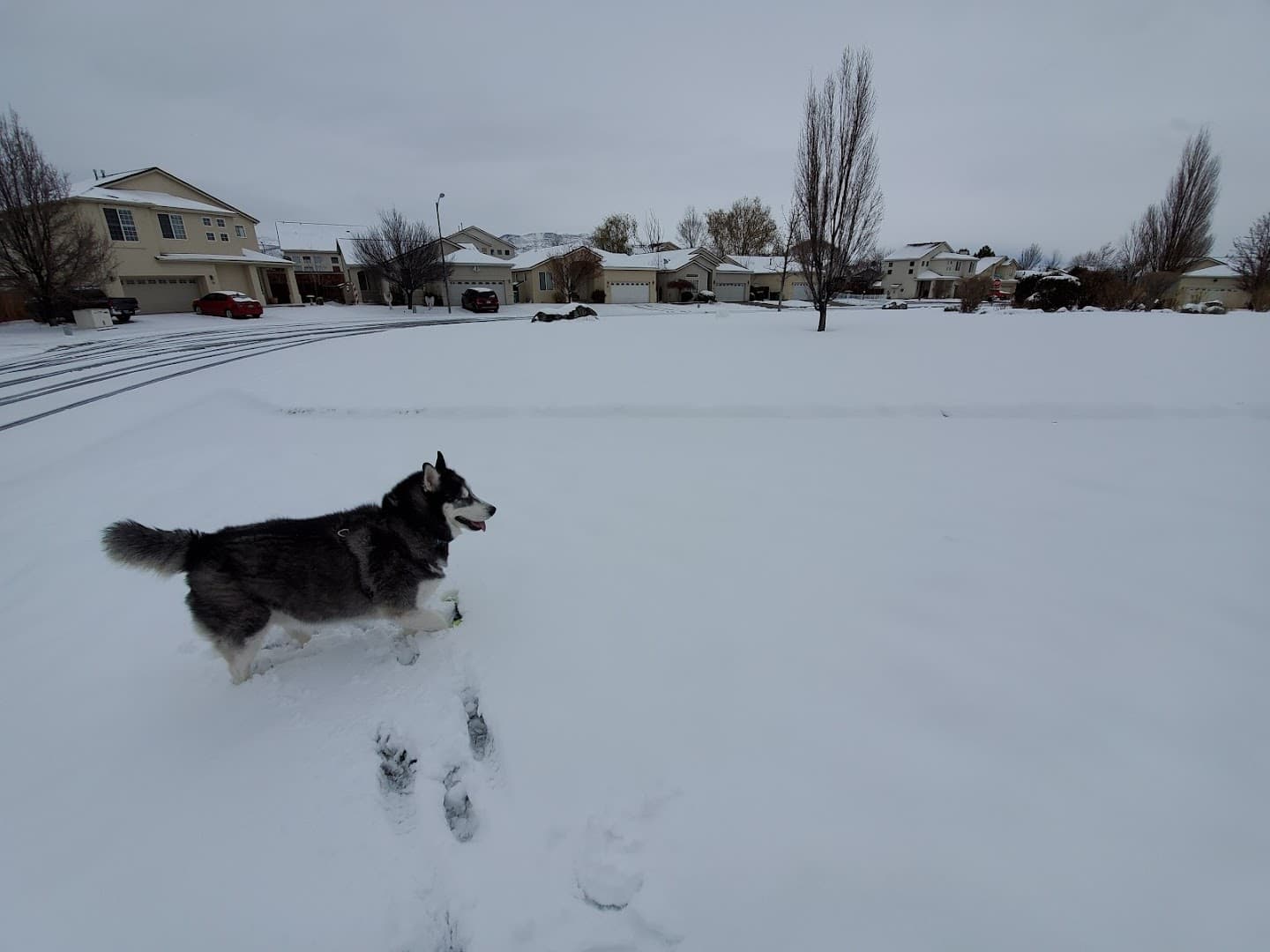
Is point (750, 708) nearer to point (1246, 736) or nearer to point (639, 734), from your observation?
point (639, 734)

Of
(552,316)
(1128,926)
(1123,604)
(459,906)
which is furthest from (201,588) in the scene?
(552,316)

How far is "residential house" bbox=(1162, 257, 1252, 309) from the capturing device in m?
27.2

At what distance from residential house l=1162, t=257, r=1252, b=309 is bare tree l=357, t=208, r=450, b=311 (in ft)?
147

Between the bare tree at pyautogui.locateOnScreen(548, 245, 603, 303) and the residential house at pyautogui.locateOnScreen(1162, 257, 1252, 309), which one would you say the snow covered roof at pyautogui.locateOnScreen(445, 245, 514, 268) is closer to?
the bare tree at pyautogui.locateOnScreen(548, 245, 603, 303)

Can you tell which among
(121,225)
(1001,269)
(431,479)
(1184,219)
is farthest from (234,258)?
(1001,269)

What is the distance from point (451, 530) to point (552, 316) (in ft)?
83.7

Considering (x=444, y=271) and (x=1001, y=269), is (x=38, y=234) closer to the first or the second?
(x=444, y=271)

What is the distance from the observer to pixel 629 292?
44.0 meters

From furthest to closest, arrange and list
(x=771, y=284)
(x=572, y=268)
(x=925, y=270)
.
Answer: (x=925, y=270) < (x=771, y=284) < (x=572, y=268)

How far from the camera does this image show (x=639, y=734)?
9.33 feet

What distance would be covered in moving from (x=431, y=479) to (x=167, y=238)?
40.5m

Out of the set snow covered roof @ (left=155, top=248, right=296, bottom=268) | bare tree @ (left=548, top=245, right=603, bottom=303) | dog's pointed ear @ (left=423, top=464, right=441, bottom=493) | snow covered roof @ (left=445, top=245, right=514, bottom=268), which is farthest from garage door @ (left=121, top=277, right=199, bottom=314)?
dog's pointed ear @ (left=423, top=464, right=441, bottom=493)

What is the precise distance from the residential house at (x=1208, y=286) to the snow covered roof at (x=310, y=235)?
57.9 metres

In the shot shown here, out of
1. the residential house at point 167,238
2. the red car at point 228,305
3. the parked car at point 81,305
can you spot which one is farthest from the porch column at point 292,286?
the parked car at point 81,305
